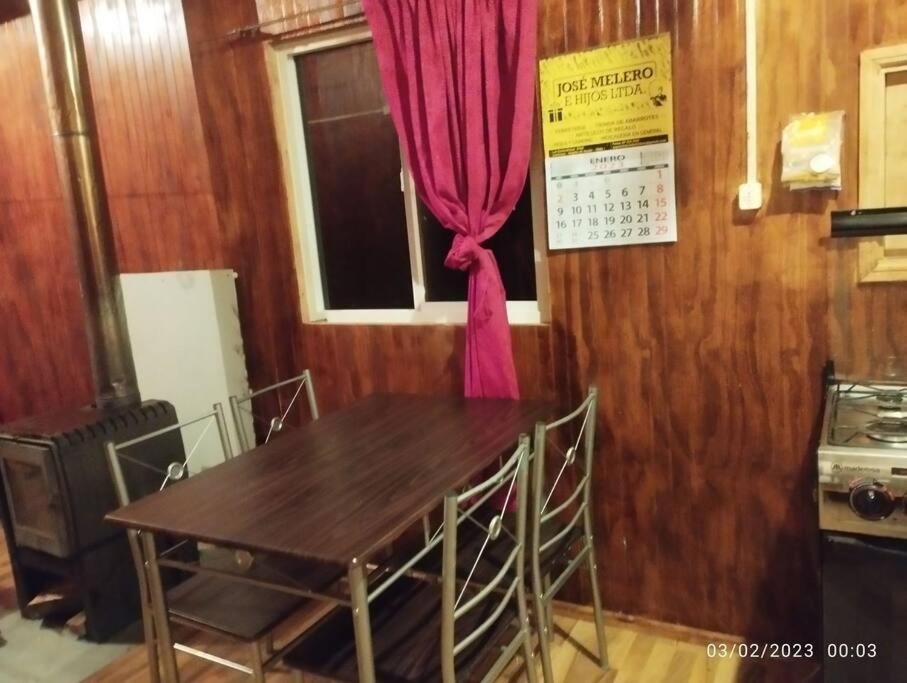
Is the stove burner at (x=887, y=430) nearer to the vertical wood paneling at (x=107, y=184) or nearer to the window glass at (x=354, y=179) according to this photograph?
the window glass at (x=354, y=179)

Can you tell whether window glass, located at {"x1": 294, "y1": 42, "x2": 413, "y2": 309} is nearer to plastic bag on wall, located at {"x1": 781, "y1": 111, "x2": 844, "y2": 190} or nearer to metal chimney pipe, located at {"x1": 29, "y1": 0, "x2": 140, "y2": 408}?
metal chimney pipe, located at {"x1": 29, "y1": 0, "x2": 140, "y2": 408}

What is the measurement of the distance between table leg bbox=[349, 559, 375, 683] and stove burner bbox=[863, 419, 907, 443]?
1.10 m

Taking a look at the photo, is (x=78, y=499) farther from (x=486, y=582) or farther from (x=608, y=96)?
(x=608, y=96)

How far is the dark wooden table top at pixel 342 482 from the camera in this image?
1.41 m

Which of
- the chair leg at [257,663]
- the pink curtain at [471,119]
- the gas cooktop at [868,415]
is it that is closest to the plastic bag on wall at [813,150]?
the gas cooktop at [868,415]

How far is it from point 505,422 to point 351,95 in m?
1.39

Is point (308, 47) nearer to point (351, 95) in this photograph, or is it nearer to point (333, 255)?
point (351, 95)

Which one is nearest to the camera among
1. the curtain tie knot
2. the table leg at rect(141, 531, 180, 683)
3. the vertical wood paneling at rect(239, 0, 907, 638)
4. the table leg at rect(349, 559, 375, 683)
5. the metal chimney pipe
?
the table leg at rect(349, 559, 375, 683)

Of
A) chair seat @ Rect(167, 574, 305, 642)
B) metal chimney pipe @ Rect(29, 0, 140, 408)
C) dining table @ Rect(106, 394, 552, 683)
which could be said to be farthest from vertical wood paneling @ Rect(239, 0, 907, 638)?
metal chimney pipe @ Rect(29, 0, 140, 408)

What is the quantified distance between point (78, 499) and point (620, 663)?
1.78 meters

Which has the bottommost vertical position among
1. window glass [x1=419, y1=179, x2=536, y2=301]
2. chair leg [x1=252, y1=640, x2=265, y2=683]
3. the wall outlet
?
chair leg [x1=252, y1=640, x2=265, y2=683]

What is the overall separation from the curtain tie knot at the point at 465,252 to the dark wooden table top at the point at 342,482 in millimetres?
446

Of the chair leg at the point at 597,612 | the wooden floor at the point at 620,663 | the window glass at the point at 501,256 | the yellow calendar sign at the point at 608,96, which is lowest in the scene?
the wooden floor at the point at 620,663

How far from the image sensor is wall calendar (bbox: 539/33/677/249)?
6.57 feet
